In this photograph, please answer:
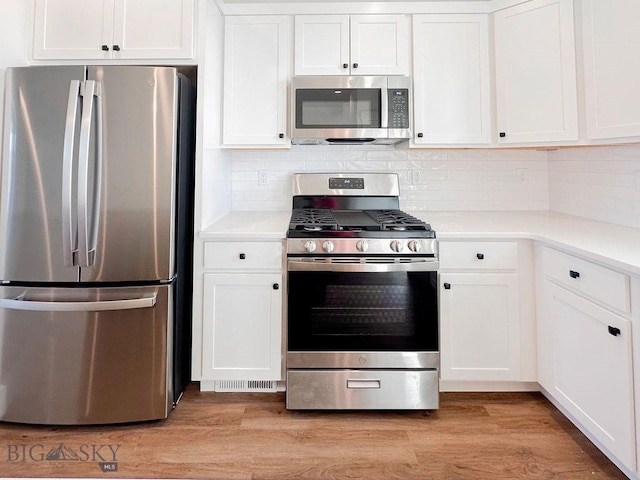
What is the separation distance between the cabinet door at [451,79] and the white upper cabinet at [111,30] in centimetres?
134

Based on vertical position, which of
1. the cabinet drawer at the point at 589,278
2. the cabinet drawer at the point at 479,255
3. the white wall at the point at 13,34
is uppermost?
the white wall at the point at 13,34

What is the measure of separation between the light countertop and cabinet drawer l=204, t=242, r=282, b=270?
0.04 m

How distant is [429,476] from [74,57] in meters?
2.59

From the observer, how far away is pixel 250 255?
1.97 m

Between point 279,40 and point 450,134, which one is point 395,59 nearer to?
point 450,134

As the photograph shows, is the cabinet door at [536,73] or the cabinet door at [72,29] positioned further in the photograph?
the cabinet door at [536,73]

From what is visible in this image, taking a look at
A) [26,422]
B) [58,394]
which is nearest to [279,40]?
[58,394]

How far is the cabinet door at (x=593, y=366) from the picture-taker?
1.36 m

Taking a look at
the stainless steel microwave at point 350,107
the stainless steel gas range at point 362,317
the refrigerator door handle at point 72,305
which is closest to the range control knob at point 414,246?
the stainless steel gas range at point 362,317

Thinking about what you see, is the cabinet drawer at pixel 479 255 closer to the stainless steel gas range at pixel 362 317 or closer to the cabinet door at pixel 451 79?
the stainless steel gas range at pixel 362 317

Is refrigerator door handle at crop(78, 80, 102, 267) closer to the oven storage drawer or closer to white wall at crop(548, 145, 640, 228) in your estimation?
the oven storage drawer

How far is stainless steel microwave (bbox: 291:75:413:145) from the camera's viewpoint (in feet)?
7.50

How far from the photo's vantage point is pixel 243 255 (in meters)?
1.96

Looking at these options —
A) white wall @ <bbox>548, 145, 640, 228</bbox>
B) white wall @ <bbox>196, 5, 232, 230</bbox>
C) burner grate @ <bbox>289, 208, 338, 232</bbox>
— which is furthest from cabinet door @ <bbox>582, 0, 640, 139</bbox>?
white wall @ <bbox>196, 5, 232, 230</bbox>
